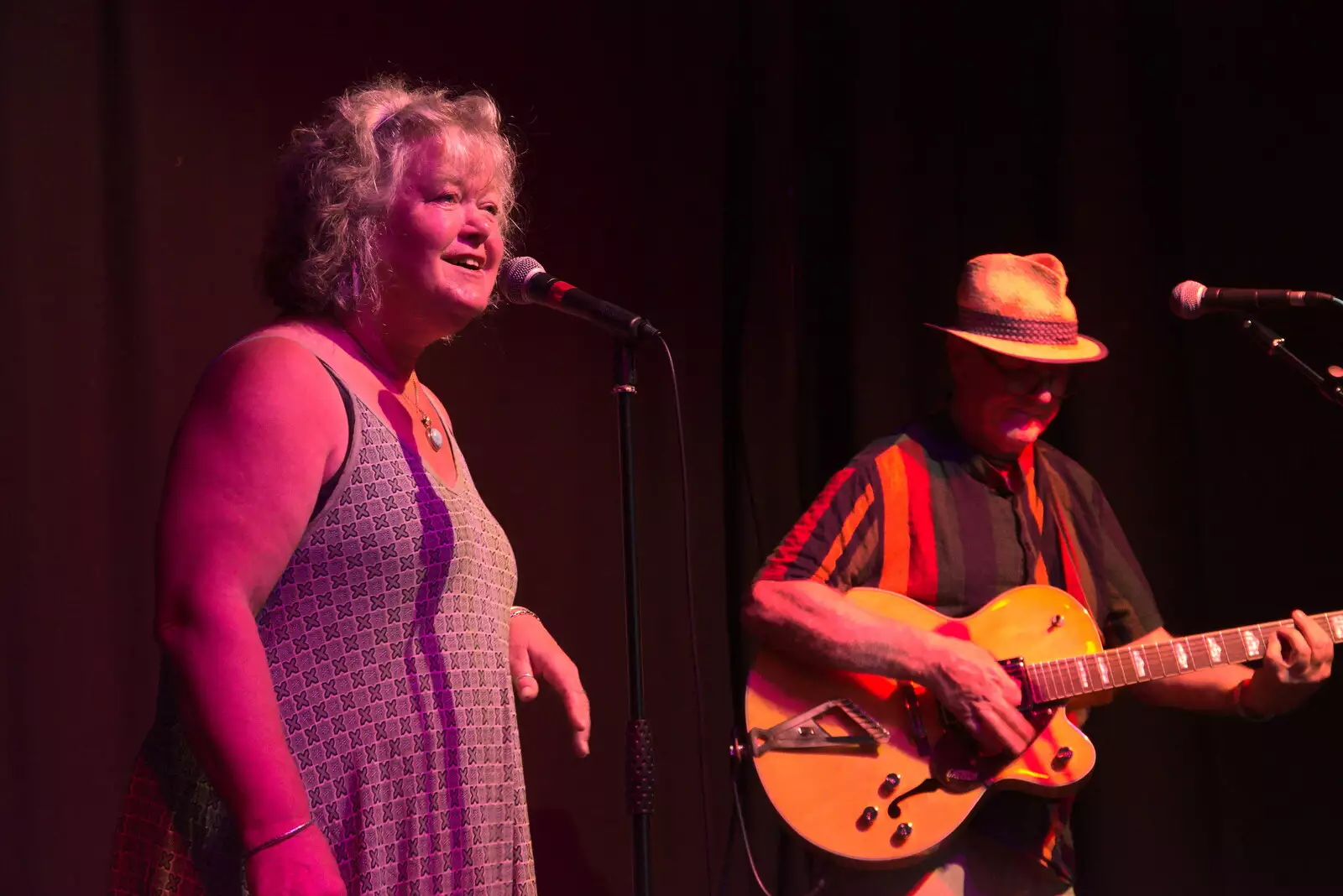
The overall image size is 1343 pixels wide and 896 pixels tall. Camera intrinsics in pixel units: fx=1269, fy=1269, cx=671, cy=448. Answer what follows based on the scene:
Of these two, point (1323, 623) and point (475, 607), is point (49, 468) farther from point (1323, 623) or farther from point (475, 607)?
point (1323, 623)

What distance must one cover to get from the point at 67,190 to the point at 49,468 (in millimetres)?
548

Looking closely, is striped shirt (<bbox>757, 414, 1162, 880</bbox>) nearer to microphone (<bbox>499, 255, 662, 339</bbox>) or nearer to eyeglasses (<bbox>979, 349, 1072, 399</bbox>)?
eyeglasses (<bbox>979, 349, 1072, 399</bbox>)

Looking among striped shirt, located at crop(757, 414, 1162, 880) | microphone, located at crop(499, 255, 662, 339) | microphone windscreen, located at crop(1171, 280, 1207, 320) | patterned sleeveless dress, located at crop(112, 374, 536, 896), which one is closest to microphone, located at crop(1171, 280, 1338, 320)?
microphone windscreen, located at crop(1171, 280, 1207, 320)

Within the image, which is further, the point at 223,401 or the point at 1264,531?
the point at 1264,531

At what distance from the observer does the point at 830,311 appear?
3.87 m

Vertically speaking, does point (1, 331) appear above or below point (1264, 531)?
above

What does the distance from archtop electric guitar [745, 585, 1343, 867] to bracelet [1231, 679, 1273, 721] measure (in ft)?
0.30

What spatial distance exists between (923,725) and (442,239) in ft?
4.84

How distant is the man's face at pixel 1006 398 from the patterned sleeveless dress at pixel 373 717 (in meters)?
1.52

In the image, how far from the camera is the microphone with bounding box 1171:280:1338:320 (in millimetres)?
2350

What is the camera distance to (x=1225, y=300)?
2.40 metres

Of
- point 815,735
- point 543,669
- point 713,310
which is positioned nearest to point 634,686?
point 543,669

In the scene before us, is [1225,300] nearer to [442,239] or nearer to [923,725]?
[923,725]

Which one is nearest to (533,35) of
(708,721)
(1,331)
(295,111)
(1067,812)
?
(295,111)
